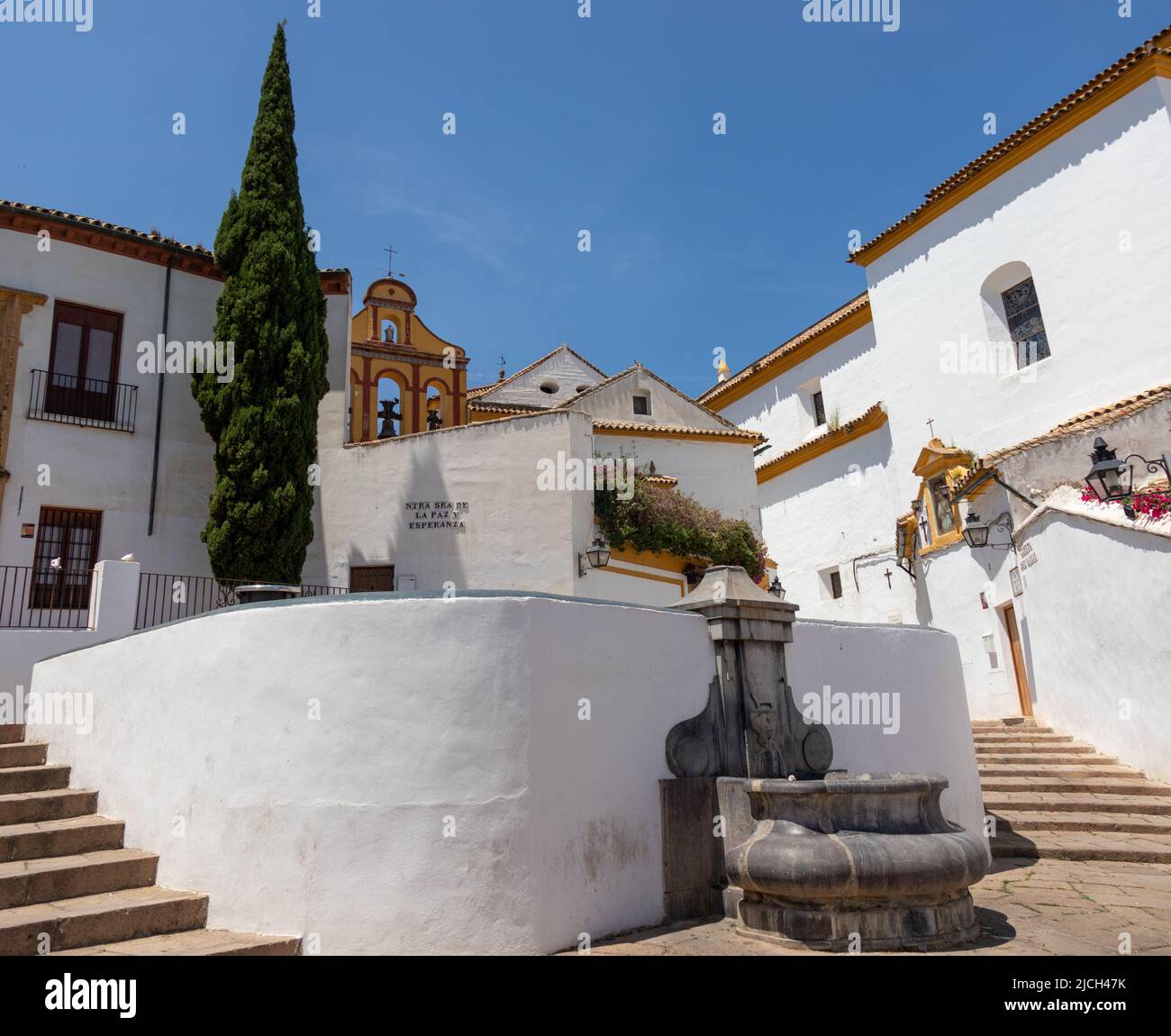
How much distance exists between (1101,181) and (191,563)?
57.7ft

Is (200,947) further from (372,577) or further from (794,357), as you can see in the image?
(794,357)

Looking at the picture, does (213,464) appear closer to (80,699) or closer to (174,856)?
(80,699)

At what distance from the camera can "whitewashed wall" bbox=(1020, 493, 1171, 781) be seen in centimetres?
1033

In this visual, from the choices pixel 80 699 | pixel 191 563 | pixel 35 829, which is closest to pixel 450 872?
pixel 35 829

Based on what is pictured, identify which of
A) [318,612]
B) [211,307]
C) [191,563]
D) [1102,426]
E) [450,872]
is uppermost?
[211,307]

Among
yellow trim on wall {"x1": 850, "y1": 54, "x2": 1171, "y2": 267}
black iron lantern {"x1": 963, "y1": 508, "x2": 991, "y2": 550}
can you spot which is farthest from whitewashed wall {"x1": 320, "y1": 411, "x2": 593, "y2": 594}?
yellow trim on wall {"x1": 850, "y1": 54, "x2": 1171, "y2": 267}

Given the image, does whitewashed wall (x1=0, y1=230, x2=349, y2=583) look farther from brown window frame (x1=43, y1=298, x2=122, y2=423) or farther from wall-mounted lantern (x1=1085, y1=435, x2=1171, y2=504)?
wall-mounted lantern (x1=1085, y1=435, x2=1171, y2=504)

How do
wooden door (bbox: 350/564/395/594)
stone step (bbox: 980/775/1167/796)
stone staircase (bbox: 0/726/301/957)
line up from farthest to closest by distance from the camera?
wooden door (bbox: 350/564/395/594)
stone step (bbox: 980/775/1167/796)
stone staircase (bbox: 0/726/301/957)

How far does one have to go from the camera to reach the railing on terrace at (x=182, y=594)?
1155 centimetres

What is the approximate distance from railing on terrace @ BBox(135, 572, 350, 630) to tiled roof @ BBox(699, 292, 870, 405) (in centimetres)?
1554

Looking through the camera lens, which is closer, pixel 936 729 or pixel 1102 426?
pixel 936 729

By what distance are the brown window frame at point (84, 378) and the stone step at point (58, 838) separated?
922 cm

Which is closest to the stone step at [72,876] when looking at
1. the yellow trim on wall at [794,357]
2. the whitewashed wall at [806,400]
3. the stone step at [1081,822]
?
the stone step at [1081,822]

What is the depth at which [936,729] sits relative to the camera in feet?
25.0
